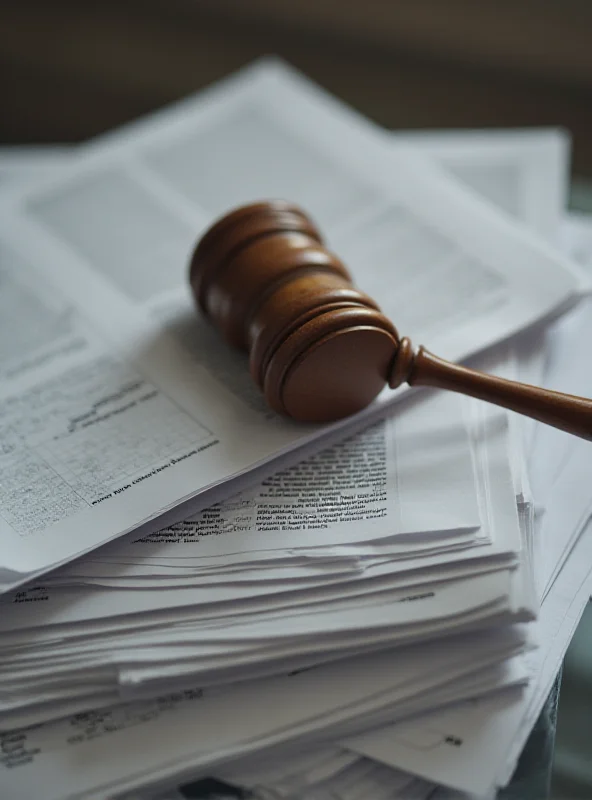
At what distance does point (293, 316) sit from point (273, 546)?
166 mm

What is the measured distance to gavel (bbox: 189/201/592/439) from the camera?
0.65 meters

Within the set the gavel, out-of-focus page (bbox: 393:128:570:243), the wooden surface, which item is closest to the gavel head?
the gavel

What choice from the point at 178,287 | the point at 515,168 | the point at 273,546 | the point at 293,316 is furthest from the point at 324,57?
the point at 273,546

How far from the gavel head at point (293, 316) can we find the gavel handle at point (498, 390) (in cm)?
2

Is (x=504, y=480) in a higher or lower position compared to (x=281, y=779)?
higher

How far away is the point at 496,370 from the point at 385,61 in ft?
2.82

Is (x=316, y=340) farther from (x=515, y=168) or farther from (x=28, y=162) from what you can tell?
(x=28, y=162)

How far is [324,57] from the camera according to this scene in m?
1.47

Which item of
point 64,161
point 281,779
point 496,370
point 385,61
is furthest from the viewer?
point 385,61

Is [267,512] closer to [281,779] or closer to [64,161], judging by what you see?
[281,779]

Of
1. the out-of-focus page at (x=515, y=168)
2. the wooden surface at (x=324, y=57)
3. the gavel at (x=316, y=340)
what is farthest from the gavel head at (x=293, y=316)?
the wooden surface at (x=324, y=57)

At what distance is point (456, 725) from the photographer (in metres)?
0.57

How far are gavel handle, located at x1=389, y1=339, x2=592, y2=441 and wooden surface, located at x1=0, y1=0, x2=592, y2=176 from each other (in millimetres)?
A: 831

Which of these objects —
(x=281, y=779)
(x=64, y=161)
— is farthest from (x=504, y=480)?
(x=64, y=161)
